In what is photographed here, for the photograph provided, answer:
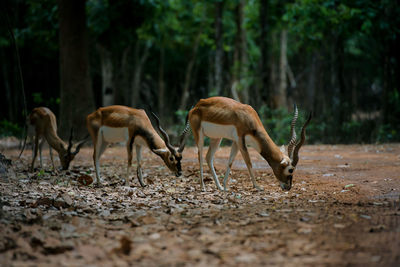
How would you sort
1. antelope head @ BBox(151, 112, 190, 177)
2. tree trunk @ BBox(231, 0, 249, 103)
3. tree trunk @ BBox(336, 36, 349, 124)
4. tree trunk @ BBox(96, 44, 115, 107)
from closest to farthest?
antelope head @ BBox(151, 112, 190, 177) → tree trunk @ BBox(336, 36, 349, 124) → tree trunk @ BBox(231, 0, 249, 103) → tree trunk @ BBox(96, 44, 115, 107)

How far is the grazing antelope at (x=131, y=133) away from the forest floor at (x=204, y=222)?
19.6 inches

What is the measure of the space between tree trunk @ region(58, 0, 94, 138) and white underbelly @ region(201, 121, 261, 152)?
937cm

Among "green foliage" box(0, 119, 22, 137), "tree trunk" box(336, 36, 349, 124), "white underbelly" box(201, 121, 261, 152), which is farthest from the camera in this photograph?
"green foliage" box(0, 119, 22, 137)

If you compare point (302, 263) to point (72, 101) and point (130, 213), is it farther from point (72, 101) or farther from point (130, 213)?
point (72, 101)

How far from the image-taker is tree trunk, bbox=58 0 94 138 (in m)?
16.0

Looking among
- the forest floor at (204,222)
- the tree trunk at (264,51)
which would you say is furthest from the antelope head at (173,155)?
the tree trunk at (264,51)

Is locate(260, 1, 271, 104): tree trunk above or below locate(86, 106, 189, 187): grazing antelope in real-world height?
above

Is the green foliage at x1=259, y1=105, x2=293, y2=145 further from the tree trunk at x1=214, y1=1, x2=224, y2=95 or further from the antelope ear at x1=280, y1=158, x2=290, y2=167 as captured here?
the antelope ear at x1=280, y1=158, x2=290, y2=167

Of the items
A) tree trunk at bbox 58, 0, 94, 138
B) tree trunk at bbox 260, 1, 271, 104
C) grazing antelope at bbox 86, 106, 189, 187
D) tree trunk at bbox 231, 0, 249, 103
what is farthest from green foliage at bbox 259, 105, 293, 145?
grazing antelope at bbox 86, 106, 189, 187

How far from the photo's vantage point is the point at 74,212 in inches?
219

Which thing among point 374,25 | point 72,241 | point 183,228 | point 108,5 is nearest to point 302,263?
point 183,228

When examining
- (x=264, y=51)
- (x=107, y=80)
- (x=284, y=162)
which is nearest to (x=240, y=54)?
(x=264, y=51)

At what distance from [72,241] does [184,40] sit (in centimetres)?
2832

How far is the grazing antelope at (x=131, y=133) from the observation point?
8234mm
